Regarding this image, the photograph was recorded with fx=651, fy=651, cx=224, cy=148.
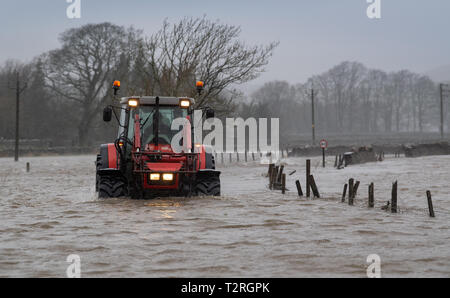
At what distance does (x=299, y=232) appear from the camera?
33.8ft

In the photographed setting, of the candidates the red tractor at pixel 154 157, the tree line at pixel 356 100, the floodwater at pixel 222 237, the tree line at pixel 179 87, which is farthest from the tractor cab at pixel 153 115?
the tree line at pixel 356 100

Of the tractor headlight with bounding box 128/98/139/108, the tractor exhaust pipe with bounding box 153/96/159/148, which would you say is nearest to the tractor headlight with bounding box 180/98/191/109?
the tractor exhaust pipe with bounding box 153/96/159/148

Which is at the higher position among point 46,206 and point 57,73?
point 57,73

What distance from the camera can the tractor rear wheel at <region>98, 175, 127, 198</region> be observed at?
1484 centimetres

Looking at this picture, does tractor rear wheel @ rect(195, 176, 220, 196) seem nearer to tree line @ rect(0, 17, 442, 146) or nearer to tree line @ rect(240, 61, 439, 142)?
tree line @ rect(0, 17, 442, 146)

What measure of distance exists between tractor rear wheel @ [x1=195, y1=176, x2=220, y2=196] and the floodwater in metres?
0.20

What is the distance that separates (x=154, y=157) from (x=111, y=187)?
4.85 ft

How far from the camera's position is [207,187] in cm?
1513

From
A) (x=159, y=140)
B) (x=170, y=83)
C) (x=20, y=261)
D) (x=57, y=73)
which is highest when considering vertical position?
(x=57, y=73)

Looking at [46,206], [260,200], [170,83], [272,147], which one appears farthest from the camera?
[272,147]

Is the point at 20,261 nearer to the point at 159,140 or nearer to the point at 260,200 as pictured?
the point at 159,140

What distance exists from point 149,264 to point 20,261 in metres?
1.63

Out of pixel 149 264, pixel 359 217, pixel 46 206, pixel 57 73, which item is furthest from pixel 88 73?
pixel 149 264

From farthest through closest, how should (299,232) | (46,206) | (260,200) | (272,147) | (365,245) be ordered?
1. (272,147)
2. (260,200)
3. (46,206)
4. (299,232)
5. (365,245)
